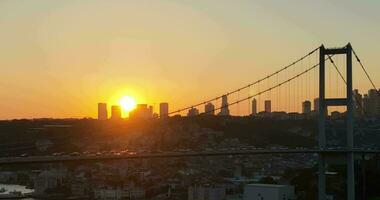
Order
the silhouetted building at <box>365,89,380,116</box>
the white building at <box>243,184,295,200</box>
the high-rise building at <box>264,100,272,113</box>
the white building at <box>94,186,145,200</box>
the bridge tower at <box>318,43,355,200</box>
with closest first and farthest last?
the bridge tower at <box>318,43,355,200</box>
the white building at <box>243,184,295,200</box>
the high-rise building at <box>264,100,272,113</box>
the silhouetted building at <box>365,89,380,116</box>
the white building at <box>94,186,145,200</box>

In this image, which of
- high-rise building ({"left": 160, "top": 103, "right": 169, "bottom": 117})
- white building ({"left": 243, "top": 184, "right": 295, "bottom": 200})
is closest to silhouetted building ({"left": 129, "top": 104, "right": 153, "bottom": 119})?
high-rise building ({"left": 160, "top": 103, "right": 169, "bottom": 117})

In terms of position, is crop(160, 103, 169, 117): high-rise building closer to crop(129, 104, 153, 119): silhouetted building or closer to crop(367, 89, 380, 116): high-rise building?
crop(129, 104, 153, 119): silhouetted building

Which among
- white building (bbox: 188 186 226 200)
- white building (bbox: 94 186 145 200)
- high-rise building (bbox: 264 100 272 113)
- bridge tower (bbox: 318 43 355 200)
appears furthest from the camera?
white building (bbox: 94 186 145 200)

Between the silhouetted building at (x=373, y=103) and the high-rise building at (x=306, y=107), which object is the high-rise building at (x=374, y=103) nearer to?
the silhouetted building at (x=373, y=103)

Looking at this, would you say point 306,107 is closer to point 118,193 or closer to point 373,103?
point 373,103

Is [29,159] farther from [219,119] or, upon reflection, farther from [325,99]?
[219,119]

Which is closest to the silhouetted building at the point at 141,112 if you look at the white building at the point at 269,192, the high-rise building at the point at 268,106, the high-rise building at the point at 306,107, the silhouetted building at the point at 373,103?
the white building at the point at 269,192

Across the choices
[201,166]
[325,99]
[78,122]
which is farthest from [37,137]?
[201,166]
